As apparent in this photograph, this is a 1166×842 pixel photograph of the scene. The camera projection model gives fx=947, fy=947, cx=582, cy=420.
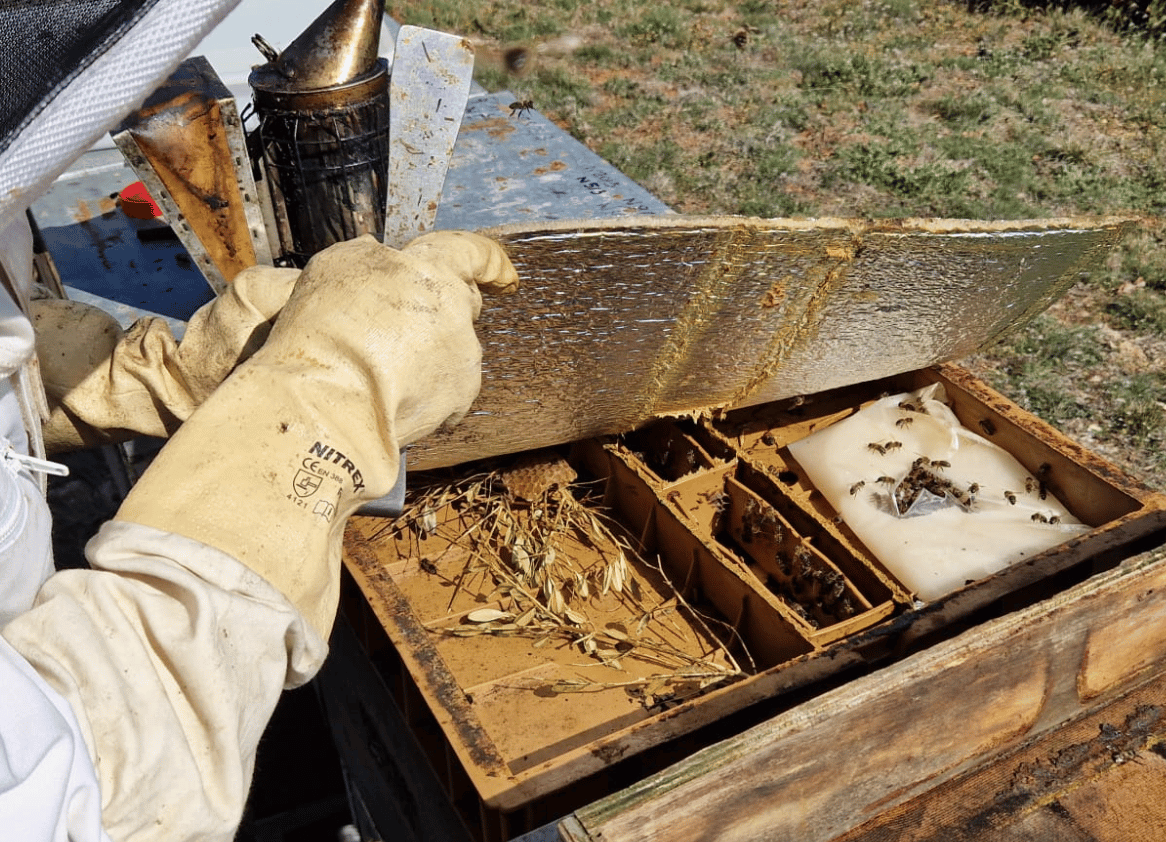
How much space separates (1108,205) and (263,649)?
635 centimetres

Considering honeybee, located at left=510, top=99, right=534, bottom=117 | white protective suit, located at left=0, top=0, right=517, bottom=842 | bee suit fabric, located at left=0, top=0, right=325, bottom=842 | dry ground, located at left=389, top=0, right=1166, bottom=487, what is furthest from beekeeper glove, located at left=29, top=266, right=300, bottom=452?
dry ground, located at left=389, top=0, right=1166, bottom=487

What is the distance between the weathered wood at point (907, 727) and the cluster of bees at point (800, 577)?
488 mm

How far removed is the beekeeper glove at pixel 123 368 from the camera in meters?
2.00

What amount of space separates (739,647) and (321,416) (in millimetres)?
1612

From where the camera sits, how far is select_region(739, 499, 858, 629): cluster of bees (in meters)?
2.65

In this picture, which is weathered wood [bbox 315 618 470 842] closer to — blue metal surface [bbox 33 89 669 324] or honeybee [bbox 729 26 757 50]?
blue metal surface [bbox 33 89 669 324]

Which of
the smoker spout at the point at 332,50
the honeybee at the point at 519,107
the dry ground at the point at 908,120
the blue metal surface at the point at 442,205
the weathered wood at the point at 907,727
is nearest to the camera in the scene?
the weathered wood at the point at 907,727

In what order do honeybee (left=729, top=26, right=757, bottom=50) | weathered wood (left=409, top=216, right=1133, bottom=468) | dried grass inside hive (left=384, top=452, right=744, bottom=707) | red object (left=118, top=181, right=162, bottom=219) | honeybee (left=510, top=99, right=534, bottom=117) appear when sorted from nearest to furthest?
1. weathered wood (left=409, top=216, right=1133, bottom=468)
2. dried grass inside hive (left=384, top=452, right=744, bottom=707)
3. red object (left=118, top=181, right=162, bottom=219)
4. honeybee (left=510, top=99, right=534, bottom=117)
5. honeybee (left=729, top=26, right=757, bottom=50)

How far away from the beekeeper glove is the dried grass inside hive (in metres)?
1.02

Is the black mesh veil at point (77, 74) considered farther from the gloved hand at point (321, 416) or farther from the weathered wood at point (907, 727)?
the weathered wood at point (907, 727)

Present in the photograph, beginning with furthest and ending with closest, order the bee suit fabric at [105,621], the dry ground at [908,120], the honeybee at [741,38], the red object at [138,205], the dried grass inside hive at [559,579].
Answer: the honeybee at [741,38]
the dry ground at [908,120]
the red object at [138,205]
the dried grass inside hive at [559,579]
the bee suit fabric at [105,621]

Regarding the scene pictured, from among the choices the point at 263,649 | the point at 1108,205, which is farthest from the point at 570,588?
the point at 1108,205

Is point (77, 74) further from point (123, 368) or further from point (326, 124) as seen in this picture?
point (326, 124)

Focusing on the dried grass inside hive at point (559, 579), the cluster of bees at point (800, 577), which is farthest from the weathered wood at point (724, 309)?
the cluster of bees at point (800, 577)
